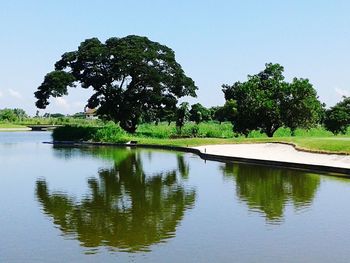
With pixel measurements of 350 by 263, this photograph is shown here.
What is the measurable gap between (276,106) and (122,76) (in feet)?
61.3

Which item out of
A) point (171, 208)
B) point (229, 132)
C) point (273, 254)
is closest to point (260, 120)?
point (229, 132)

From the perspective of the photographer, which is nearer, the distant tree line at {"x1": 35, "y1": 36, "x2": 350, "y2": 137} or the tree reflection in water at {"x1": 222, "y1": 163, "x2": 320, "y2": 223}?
the tree reflection in water at {"x1": 222, "y1": 163, "x2": 320, "y2": 223}

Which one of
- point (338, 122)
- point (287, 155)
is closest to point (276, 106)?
point (338, 122)

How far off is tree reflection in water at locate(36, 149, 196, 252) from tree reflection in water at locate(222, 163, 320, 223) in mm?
2073

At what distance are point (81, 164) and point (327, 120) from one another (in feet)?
128

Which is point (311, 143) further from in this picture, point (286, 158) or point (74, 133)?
point (74, 133)

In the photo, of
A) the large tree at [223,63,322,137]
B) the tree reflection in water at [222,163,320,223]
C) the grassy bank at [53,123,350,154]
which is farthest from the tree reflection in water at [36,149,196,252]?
the large tree at [223,63,322,137]

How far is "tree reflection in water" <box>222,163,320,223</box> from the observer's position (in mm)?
15680

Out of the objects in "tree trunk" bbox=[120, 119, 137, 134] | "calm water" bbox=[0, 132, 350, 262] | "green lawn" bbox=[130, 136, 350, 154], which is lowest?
"calm water" bbox=[0, 132, 350, 262]

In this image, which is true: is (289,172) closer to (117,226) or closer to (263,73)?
(117,226)

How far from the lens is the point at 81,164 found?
29.6 m

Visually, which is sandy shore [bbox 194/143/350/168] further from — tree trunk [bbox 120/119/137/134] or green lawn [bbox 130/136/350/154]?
tree trunk [bbox 120/119/137/134]

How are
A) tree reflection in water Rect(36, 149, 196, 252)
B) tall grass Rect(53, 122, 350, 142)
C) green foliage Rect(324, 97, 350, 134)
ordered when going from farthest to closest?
green foliage Rect(324, 97, 350, 134)
tall grass Rect(53, 122, 350, 142)
tree reflection in water Rect(36, 149, 196, 252)

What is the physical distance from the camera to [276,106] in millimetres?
51438
